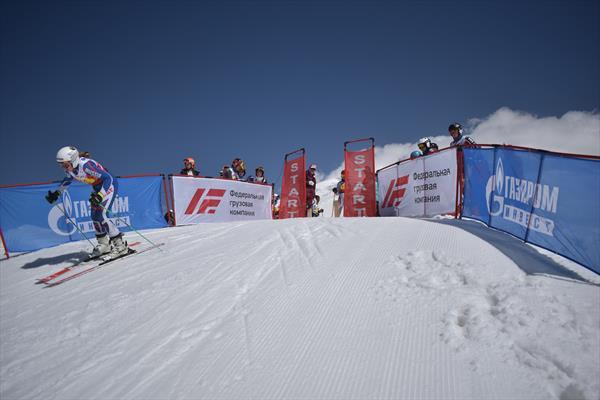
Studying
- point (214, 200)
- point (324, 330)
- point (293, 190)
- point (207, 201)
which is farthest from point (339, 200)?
point (324, 330)

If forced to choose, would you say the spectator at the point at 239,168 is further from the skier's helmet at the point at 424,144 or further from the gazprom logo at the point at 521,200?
the gazprom logo at the point at 521,200

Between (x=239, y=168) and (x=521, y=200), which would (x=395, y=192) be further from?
(x=239, y=168)

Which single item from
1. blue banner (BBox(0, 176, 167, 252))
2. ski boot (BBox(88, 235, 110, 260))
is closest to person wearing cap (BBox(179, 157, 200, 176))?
blue banner (BBox(0, 176, 167, 252))

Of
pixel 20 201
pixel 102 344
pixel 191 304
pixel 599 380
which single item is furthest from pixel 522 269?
pixel 20 201

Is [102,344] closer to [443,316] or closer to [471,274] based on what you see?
[443,316]

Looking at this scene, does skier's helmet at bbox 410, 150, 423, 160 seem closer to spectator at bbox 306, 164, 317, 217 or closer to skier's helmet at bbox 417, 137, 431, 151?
skier's helmet at bbox 417, 137, 431, 151

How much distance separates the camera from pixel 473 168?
6.15 meters

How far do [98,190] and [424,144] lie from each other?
8.10 metres

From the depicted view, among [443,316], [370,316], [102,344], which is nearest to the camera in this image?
[443,316]

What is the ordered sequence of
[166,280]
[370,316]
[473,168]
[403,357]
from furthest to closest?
[473,168], [166,280], [370,316], [403,357]

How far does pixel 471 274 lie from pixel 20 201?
10790mm

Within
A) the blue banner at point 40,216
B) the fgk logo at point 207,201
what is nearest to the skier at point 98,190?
the blue banner at point 40,216

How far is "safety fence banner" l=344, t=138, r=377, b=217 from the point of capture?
9570 mm

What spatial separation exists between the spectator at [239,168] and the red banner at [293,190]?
5.22 feet
